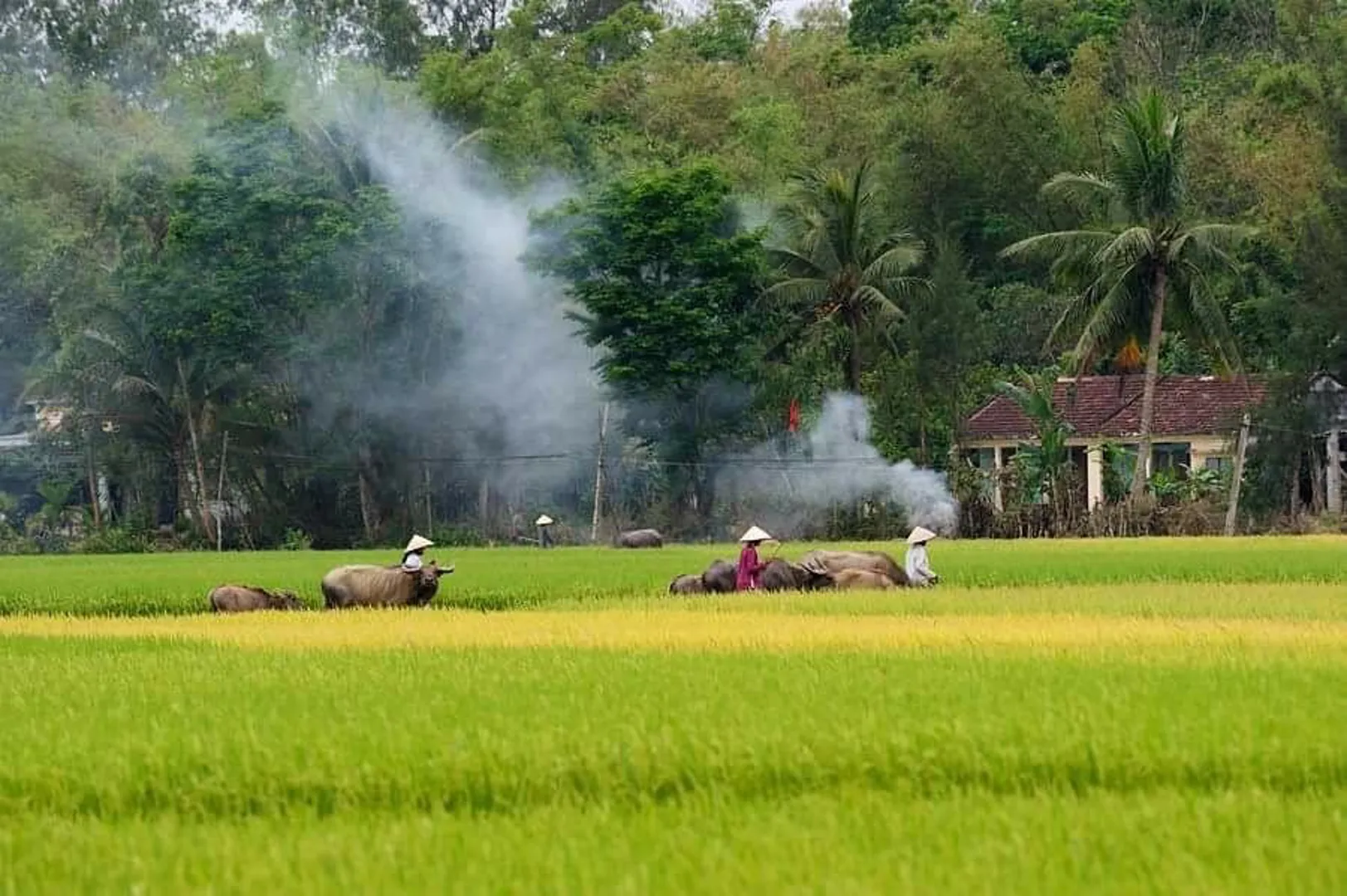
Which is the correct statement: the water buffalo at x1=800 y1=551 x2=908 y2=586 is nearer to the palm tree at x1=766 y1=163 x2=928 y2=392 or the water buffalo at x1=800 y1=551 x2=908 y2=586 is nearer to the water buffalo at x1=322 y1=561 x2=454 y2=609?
the water buffalo at x1=322 y1=561 x2=454 y2=609

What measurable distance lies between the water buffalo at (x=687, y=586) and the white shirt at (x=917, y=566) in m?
1.72

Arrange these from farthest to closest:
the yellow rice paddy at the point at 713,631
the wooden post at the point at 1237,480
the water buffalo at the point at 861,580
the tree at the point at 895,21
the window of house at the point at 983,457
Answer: the tree at the point at 895,21 → the window of house at the point at 983,457 → the wooden post at the point at 1237,480 → the water buffalo at the point at 861,580 → the yellow rice paddy at the point at 713,631

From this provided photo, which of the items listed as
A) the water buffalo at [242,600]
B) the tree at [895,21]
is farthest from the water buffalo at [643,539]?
the tree at [895,21]

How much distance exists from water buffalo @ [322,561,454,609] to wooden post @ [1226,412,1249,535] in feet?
48.1

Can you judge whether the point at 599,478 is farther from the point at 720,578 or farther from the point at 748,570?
the point at 748,570

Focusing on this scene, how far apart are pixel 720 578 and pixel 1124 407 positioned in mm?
18153

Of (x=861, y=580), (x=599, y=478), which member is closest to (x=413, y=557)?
(x=861, y=580)

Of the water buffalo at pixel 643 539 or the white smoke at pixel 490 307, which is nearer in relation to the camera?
the water buffalo at pixel 643 539

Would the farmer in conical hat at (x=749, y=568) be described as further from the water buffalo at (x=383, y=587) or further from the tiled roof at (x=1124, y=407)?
the tiled roof at (x=1124, y=407)

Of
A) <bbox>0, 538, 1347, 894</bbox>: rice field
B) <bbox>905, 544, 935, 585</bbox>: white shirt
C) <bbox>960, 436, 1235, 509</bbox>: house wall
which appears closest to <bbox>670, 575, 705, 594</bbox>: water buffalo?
<bbox>905, 544, 935, 585</bbox>: white shirt

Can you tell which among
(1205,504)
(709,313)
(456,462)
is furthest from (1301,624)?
(456,462)

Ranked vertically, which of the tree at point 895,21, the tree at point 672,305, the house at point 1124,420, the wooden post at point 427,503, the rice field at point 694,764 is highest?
the tree at point 895,21

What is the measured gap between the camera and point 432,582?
55.1 feet

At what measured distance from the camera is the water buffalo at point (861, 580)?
17.2m
